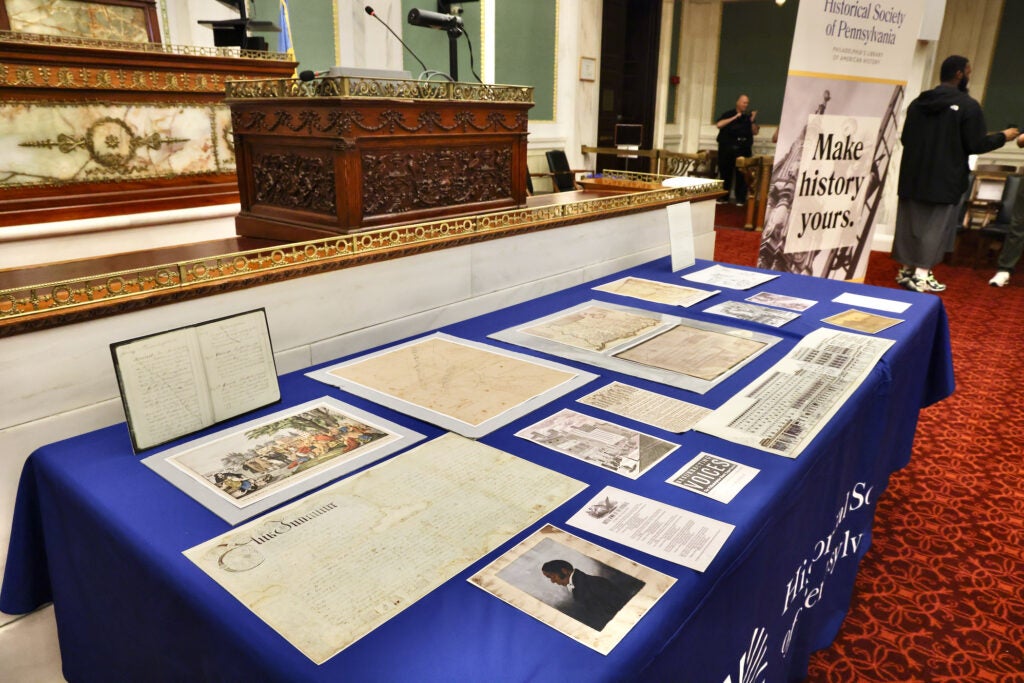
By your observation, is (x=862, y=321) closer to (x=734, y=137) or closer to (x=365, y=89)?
(x=365, y=89)

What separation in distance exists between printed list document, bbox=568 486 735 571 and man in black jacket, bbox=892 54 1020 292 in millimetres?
5030

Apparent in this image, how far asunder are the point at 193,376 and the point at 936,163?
5347 mm

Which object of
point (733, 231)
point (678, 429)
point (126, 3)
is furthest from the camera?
point (733, 231)

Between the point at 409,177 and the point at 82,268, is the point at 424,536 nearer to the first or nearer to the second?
the point at 82,268

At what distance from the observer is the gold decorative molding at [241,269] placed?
1174 millimetres

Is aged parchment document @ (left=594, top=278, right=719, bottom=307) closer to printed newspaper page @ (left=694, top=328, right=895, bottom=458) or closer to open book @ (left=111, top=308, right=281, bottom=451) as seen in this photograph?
printed newspaper page @ (left=694, top=328, right=895, bottom=458)

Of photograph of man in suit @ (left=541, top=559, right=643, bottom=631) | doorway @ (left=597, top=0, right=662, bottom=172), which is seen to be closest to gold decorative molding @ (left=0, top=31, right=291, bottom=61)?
photograph of man in suit @ (left=541, top=559, right=643, bottom=631)

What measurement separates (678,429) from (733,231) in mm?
6998

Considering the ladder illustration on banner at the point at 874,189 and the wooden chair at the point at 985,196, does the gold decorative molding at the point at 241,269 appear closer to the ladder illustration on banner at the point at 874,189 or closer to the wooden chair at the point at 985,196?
the ladder illustration on banner at the point at 874,189

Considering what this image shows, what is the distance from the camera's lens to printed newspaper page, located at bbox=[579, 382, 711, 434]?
1333 millimetres

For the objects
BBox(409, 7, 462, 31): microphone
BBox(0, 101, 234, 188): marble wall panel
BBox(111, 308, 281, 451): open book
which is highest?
BBox(409, 7, 462, 31): microphone

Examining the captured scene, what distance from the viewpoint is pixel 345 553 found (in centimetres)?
91

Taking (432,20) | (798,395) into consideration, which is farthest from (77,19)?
(798,395)

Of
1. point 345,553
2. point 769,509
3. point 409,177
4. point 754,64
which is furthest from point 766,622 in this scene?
point 754,64
